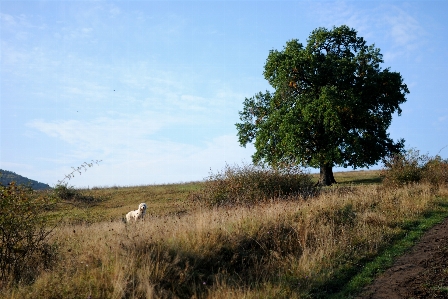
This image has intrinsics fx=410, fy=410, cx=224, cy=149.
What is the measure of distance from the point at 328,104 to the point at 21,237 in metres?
25.4

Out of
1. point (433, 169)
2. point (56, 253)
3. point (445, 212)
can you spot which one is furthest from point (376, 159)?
point (56, 253)

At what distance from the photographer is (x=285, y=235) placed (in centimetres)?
1166

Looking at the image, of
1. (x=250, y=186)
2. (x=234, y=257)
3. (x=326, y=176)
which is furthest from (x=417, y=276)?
(x=326, y=176)

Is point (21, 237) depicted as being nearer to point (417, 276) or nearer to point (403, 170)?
point (417, 276)

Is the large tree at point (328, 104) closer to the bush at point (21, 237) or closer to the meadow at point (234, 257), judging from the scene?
the meadow at point (234, 257)

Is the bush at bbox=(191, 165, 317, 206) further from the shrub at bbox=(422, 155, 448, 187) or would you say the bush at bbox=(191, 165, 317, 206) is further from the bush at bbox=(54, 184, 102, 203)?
the bush at bbox=(54, 184, 102, 203)

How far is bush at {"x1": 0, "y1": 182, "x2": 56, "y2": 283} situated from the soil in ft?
24.3

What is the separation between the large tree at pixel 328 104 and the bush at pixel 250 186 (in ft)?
34.1

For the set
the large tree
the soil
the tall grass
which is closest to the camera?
the tall grass

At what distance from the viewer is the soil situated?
326 inches

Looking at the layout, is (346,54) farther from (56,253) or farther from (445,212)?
(56,253)

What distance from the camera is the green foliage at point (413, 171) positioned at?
2448cm

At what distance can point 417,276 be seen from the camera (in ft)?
30.6

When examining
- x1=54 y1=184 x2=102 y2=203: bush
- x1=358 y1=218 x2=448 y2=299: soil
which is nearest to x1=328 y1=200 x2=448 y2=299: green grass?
x1=358 y1=218 x2=448 y2=299: soil
